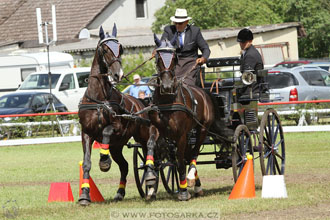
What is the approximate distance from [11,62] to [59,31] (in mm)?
17997

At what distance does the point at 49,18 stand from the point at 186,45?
1644 inches

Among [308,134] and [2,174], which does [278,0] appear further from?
[2,174]

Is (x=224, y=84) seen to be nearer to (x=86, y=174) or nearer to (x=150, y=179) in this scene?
(x=150, y=179)

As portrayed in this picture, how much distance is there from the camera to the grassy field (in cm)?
1004

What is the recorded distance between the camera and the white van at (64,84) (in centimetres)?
3005

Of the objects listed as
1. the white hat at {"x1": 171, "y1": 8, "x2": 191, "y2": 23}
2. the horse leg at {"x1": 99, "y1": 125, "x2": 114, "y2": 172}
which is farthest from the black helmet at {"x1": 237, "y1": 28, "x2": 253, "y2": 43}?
the horse leg at {"x1": 99, "y1": 125, "x2": 114, "y2": 172}

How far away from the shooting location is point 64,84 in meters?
30.1

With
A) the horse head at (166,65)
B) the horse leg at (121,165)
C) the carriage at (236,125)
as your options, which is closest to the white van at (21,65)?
the carriage at (236,125)

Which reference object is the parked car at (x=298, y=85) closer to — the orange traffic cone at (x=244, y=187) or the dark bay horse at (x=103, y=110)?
the orange traffic cone at (x=244, y=187)

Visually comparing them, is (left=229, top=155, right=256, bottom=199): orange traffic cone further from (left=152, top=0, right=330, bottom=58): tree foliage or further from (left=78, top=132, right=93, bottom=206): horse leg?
(left=152, top=0, right=330, bottom=58): tree foliage

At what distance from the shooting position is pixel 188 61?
12336 mm

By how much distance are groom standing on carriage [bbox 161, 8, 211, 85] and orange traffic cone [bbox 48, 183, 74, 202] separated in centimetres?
248

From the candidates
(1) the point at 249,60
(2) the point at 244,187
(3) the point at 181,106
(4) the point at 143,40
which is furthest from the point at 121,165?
(4) the point at 143,40

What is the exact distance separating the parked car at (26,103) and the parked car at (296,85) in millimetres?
7532
